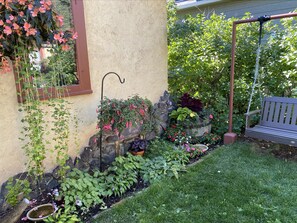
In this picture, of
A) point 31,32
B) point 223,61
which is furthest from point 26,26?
point 223,61

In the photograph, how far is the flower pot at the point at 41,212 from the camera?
7.09 ft

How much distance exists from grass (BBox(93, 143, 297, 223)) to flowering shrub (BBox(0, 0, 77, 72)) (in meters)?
1.71

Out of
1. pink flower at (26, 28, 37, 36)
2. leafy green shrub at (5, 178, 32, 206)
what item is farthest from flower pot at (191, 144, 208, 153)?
pink flower at (26, 28, 37, 36)

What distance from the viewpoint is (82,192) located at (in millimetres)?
2418

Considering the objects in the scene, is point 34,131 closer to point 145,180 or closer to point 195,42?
point 145,180

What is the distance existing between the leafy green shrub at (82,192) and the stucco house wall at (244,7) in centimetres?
586

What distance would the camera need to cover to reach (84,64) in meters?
2.87

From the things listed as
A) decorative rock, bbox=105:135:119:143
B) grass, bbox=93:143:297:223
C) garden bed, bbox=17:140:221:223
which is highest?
decorative rock, bbox=105:135:119:143

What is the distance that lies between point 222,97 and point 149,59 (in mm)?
1851

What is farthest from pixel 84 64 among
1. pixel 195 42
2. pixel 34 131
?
pixel 195 42

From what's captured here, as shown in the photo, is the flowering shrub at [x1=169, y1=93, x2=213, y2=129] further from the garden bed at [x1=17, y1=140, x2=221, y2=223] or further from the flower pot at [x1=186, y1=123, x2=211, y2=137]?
the garden bed at [x1=17, y1=140, x2=221, y2=223]

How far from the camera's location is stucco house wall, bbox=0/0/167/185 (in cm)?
232

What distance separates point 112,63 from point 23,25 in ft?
4.79

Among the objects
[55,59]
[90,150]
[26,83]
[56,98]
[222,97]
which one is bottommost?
[90,150]
